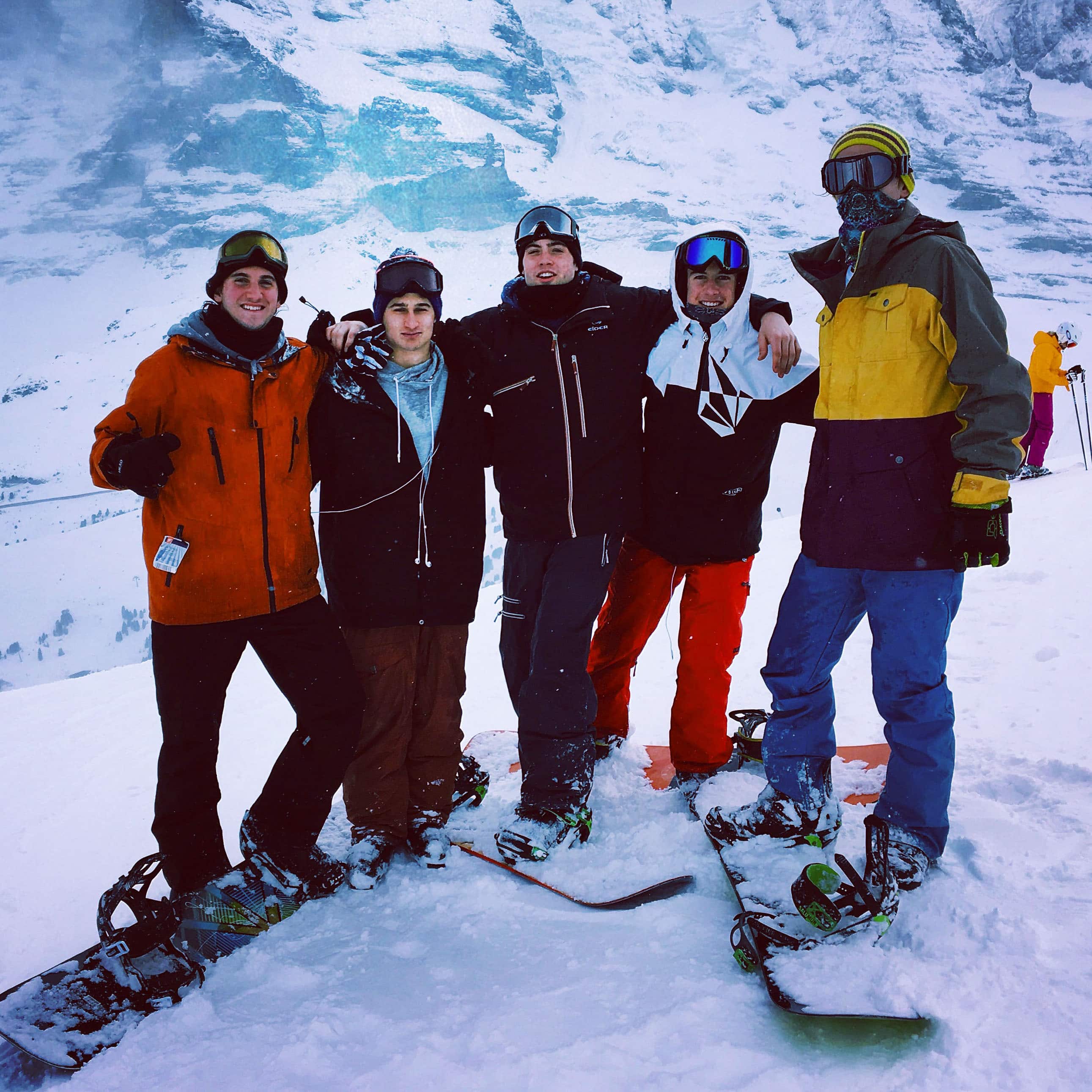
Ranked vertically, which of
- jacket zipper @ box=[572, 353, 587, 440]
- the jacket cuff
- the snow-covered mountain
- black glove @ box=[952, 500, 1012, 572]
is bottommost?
black glove @ box=[952, 500, 1012, 572]

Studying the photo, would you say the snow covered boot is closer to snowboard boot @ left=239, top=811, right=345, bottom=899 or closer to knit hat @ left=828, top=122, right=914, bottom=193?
snowboard boot @ left=239, top=811, right=345, bottom=899

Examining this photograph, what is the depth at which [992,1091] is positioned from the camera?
1362mm

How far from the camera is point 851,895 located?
1.78 meters

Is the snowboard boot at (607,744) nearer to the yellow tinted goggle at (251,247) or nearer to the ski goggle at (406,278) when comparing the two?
the ski goggle at (406,278)

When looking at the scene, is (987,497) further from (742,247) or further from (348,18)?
(348,18)

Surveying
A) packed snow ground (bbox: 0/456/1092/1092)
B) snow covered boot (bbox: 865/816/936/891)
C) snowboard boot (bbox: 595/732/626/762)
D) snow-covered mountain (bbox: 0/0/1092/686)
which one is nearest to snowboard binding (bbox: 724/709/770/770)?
packed snow ground (bbox: 0/456/1092/1092)

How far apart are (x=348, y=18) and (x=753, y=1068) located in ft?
572

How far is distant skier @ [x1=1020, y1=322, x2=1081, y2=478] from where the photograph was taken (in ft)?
27.2

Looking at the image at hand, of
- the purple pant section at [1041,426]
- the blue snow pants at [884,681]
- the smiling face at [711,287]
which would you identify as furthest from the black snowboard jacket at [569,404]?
the purple pant section at [1041,426]

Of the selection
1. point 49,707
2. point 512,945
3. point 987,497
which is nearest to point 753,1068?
point 512,945

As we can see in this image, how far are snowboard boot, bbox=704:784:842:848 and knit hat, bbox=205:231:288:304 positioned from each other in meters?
2.21

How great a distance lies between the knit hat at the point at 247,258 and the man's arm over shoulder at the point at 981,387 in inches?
74.4

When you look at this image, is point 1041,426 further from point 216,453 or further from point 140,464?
point 140,464

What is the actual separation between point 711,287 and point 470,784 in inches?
83.2
